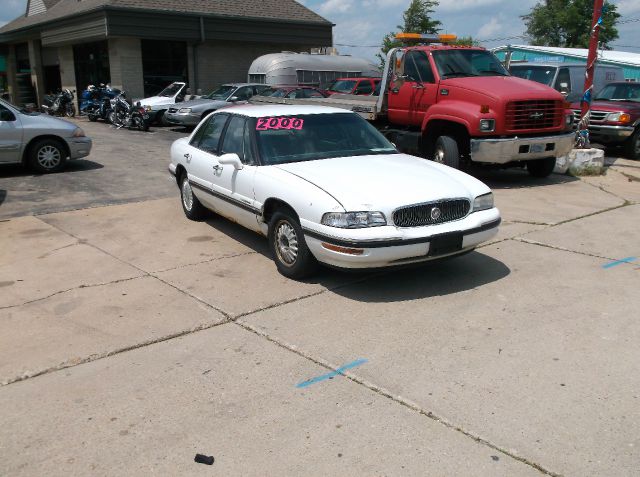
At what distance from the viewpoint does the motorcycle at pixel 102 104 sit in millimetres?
21625

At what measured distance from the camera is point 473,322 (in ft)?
15.3

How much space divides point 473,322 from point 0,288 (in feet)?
13.6

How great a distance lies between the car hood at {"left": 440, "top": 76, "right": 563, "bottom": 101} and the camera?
953 cm

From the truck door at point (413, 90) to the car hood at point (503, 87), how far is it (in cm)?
40

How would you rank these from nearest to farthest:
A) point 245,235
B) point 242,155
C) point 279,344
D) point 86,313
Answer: point 279,344, point 86,313, point 242,155, point 245,235

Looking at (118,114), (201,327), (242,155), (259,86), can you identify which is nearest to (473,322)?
(201,327)

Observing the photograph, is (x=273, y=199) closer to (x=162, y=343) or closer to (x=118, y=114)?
(x=162, y=343)

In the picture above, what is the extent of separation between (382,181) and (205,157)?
99.2 inches

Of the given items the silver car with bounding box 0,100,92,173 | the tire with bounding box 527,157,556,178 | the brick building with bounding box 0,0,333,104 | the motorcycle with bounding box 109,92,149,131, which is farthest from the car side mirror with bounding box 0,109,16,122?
the brick building with bounding box 0,0,333,104

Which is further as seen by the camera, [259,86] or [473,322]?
[259,86]

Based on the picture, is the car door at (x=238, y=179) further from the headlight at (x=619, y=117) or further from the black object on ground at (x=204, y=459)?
the headlight at (x=619, y=117)

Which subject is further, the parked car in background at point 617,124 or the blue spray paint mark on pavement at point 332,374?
the parked car in background at point 617,124

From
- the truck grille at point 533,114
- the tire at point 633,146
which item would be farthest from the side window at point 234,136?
the tire at point 633,146

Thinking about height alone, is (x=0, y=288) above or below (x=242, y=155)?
below
